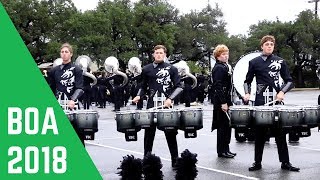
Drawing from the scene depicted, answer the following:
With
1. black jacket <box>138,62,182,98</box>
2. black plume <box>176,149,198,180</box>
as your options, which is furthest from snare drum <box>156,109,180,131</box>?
black plume <box>176,149,198,180</box>

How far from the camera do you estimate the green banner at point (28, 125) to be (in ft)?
17.8

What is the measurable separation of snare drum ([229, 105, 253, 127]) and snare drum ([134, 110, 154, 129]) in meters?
1.18

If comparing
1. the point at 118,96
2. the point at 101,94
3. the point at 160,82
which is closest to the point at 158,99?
the point at 160,82

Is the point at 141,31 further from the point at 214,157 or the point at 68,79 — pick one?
the point at 68,79

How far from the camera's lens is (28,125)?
5418 mm

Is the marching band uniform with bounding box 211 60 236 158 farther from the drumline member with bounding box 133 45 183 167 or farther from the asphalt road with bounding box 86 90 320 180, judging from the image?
the drumline member with bounding box 133 45 183 167

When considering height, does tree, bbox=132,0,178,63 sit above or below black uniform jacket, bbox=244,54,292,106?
above

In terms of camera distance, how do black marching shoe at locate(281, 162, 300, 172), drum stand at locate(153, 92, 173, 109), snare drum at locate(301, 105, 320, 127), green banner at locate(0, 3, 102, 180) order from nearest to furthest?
1. green banner at locate(0, 3, 102, 180)
2. snare drum at locate(301, 105, 320, 127)
3. black marching shoe at locate(281, 162, 300, 172)
4. drum stand at locate(153, 92, 173, 109)

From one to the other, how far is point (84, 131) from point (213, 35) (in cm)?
5241

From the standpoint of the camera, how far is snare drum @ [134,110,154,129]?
8523 millimetres

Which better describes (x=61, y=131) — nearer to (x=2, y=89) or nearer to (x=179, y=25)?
(x=2, y=89)

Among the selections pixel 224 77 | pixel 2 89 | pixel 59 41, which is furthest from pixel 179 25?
pixel 2 89

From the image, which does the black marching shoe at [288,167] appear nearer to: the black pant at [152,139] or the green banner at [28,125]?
the black pant at [152,139]

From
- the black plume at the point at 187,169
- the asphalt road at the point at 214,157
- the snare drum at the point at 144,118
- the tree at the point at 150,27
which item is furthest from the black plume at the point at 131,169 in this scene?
the tree at the point at 150,27
